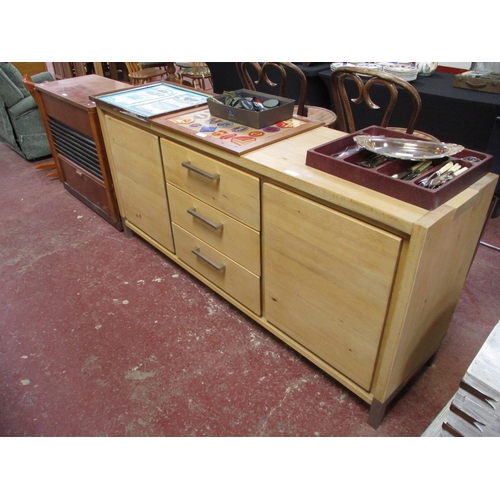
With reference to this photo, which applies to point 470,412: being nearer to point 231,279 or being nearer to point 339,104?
point 231,279

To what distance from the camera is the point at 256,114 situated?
1.43m

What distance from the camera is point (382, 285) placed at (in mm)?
1035

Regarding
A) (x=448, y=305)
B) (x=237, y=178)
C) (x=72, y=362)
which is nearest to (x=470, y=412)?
(x=448, y=305)

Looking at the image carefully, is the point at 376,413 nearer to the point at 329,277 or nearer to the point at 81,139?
the point at 329,277

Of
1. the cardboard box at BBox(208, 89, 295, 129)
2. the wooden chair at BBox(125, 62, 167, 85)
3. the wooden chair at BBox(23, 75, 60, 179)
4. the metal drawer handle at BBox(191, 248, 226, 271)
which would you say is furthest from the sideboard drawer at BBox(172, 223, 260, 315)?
the wooden chair at BBox(125, 62, 167, 85)

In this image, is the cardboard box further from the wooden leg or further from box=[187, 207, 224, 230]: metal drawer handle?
the wooden leg

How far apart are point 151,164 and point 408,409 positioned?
4.46 feet

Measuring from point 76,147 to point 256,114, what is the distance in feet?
4.51

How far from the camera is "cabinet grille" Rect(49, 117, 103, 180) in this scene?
2201 mm

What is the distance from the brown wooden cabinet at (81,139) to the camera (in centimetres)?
209

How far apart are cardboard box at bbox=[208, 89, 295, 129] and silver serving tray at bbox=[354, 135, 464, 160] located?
0.38 m

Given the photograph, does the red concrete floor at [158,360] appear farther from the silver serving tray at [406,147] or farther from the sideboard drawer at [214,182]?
the silver serving tray at [406,147]

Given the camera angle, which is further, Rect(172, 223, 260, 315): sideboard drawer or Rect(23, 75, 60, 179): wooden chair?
Rect(23, 75, 60, 179): wooden chair

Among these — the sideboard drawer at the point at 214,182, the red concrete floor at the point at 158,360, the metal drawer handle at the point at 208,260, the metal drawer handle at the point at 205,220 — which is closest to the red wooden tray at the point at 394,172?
the sideboard drawer at the point at 214,182
